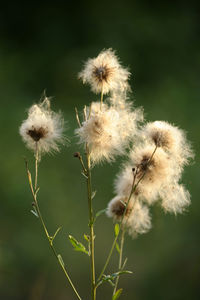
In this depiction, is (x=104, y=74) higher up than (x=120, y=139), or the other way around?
(x=104, y=74)

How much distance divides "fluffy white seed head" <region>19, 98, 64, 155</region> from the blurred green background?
2644 millimetres

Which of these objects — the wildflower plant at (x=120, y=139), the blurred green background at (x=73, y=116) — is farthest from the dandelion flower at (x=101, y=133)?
the blurred green background at (x=73, y=116)

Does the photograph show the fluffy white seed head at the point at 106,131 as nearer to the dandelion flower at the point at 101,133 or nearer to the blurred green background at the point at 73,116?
the dandelion flower at the point at 101,133

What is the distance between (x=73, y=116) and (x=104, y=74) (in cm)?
355

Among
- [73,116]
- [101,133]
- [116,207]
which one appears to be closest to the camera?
[101,133]

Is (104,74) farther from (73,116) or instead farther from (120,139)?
(73,116)

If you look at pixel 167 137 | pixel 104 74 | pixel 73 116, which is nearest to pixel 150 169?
pixel 167 137

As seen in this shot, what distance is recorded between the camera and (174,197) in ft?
3.50

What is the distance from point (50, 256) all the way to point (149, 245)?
1.05 meters

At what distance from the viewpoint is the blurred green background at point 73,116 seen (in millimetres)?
4008

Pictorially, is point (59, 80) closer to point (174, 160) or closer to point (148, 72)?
point (148, 72)

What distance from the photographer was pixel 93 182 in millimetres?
4328

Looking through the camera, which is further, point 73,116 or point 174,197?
point 73,116

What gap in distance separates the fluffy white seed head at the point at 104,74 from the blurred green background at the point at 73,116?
→ 272 centimetres
